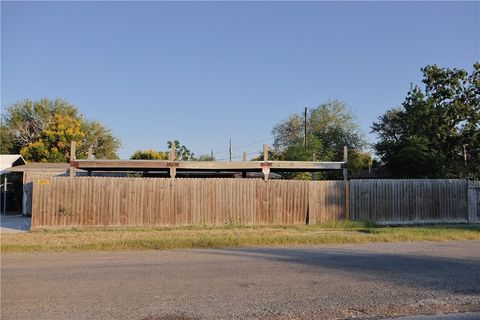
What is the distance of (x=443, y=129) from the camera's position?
31.0m

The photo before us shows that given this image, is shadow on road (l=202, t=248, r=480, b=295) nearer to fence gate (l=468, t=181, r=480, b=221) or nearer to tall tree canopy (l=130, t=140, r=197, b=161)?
fence gate (l=468, t=181, r=480, b=221)

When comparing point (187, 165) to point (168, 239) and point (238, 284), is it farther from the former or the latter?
point (238, 284)

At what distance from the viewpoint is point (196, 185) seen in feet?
66.0

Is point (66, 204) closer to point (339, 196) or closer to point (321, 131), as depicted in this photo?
point (339, 196)

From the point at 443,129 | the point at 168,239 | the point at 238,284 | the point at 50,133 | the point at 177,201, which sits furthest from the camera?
the point at 50,133

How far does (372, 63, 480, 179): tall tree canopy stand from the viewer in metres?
29.5

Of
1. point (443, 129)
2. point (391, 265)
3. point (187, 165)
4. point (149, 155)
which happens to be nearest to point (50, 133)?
point (149, 155)

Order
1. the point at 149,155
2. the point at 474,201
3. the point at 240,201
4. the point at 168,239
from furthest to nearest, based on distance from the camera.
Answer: the point at 149,155 < the point at 474,201 < the point at 240,201 < the point at 168,239

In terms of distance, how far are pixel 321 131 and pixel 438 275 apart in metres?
48.0

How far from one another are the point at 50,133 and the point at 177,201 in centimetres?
2796

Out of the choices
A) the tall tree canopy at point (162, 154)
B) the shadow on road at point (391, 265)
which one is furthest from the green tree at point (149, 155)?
the shadow on road at point (391, 265)

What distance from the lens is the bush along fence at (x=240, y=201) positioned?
18953 mm

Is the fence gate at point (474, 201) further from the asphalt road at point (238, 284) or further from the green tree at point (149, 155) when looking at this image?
the green tree at point (149, 155)

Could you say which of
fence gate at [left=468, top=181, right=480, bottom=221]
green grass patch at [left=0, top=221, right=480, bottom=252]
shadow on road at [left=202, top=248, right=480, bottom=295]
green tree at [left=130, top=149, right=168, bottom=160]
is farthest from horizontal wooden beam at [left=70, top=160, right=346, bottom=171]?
green tree at [left=130, top=149, right=168, bottom=160]
